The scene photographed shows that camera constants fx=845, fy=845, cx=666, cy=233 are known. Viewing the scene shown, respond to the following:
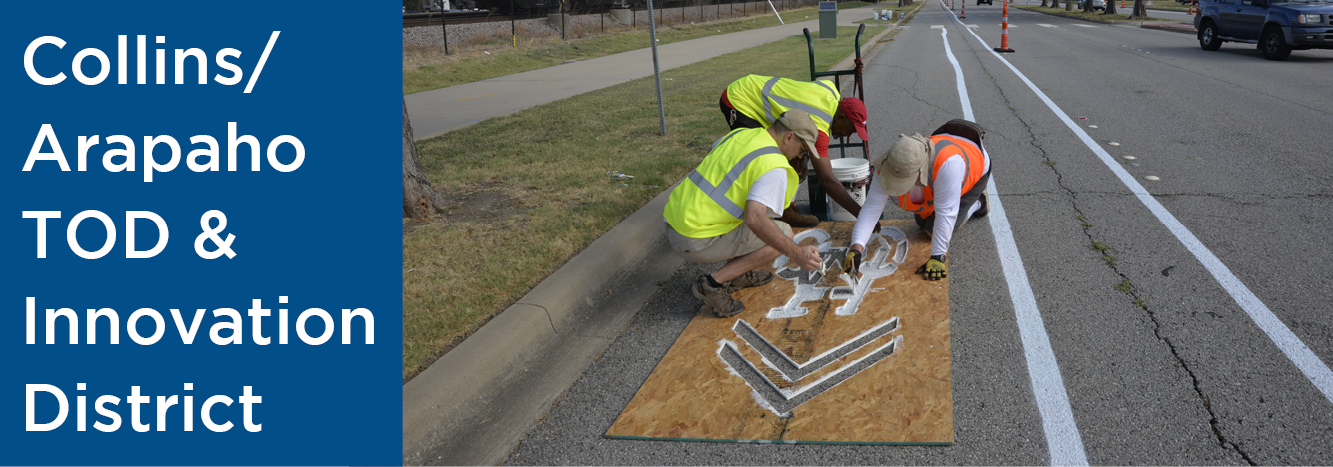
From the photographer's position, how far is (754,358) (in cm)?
381

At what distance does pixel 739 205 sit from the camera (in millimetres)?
4145

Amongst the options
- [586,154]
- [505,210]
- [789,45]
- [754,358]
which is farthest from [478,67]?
[754,358]

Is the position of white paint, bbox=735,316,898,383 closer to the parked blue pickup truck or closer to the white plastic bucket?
the white plastic bucket

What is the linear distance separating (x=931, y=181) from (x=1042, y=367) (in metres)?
1.49

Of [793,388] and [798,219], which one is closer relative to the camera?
[793,388]

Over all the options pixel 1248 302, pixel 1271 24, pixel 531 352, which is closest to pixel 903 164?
pixel 1248 302

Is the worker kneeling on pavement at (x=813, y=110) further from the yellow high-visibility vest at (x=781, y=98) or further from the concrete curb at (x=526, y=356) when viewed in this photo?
the concrete curb at (x=526, y=356)

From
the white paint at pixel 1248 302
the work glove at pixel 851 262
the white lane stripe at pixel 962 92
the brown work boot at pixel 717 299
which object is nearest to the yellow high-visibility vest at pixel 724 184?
the brown work boot at pixel 717 299

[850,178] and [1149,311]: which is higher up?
[850,178]

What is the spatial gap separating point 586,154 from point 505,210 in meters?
2.02

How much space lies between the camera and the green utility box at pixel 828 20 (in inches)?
869

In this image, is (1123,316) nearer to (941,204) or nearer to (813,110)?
(941,204)

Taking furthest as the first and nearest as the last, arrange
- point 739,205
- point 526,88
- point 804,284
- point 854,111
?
point 526,88
point 854,111
point 804,284
point 739,205

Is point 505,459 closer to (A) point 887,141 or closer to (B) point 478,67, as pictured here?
(A) point 887,141
